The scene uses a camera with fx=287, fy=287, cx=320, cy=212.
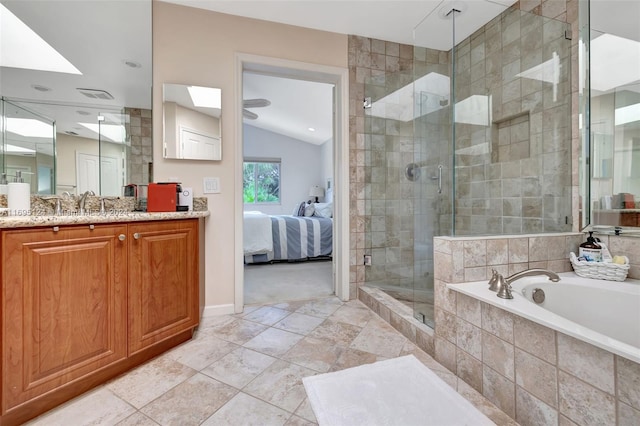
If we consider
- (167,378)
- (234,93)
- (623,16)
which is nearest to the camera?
(167,378)

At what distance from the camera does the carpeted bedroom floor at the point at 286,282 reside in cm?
278

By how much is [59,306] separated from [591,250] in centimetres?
265

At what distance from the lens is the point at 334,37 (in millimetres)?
2594

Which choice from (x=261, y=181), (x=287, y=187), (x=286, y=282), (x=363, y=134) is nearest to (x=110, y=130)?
(x=363, y=134)

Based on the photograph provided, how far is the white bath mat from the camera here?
3.74ft

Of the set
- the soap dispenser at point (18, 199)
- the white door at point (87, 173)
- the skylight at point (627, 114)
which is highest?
the skylight at point (627, 114)

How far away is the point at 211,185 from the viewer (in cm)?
226

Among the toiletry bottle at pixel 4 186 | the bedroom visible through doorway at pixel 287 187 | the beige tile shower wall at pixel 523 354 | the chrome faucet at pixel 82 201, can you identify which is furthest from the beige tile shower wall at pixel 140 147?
the beige tile shower wall at pixel 523 354

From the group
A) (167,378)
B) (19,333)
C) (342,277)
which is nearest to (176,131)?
(19,333)

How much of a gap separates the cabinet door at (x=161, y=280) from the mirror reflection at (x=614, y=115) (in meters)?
2.49

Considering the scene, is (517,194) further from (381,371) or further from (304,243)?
(304,243)

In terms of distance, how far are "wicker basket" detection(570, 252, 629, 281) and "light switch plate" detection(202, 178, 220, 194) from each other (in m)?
2.40

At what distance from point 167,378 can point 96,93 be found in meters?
1.84

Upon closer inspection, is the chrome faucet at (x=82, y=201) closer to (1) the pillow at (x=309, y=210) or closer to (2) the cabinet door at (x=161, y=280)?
(2) the cabinet door at (x=161, y=280)
